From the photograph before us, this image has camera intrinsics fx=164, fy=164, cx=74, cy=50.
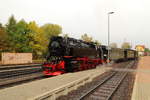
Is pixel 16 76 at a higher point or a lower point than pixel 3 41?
lower

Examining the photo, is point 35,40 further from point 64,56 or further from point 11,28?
point 64,56

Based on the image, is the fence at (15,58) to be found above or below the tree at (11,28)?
below

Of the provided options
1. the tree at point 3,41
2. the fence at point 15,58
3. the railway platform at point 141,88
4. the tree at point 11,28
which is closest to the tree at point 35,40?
the tree at point 11,28

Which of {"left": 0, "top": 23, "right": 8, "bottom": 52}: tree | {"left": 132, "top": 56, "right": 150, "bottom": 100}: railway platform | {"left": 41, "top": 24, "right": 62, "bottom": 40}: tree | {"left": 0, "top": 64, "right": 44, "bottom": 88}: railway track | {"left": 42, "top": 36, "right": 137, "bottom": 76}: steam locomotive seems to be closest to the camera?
{"left": 132, "top": 56, "right": 150, "bottom": 100}: railway platform

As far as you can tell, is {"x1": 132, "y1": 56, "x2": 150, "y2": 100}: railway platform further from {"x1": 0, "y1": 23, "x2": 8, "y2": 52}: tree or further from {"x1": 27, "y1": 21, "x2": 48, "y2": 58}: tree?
{"x1": 27, "y1": 21, "x2": 48, "y2": 58}: tree

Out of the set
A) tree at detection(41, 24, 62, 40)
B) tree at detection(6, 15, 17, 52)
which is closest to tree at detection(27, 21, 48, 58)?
tree at detection(6, 15, 17, 52)

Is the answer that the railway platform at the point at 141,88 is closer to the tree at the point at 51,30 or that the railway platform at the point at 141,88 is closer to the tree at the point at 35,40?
the tree at the point at 35,40

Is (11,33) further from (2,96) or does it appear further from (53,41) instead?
(2,96)

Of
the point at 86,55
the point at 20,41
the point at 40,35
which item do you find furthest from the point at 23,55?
the point at 86,55

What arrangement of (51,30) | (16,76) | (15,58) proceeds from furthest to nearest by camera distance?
1. (51,30)
2. (15,58)
3. (16,76)

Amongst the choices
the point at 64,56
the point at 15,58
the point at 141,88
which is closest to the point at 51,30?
the point at 15,58

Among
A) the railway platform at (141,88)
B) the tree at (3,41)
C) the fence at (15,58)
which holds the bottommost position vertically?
the railway platform at (141,88)

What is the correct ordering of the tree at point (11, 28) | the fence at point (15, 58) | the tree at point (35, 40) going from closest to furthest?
the fence at point (15, 58)
the tree at point (11, 28)
the tree at point (35, 40)

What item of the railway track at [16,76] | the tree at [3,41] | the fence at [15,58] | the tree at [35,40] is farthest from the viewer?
the tree at [35,40]
